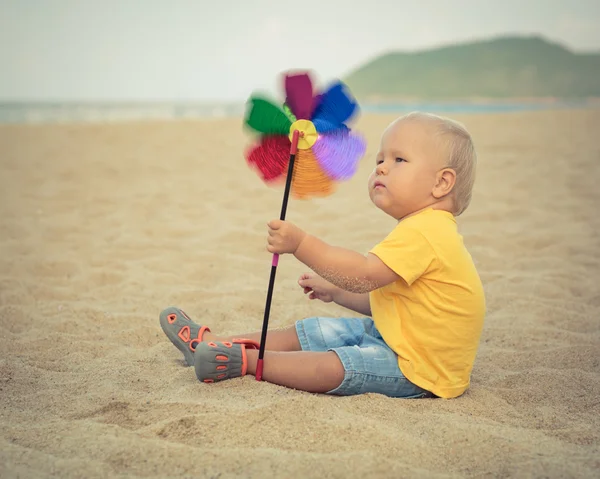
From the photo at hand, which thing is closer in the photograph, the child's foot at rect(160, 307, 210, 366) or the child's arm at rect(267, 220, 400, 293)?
the child's arm at rect(267, 220, 400, 293)

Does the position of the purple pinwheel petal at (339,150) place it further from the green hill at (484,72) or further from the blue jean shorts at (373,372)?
the green hill at (484,72)

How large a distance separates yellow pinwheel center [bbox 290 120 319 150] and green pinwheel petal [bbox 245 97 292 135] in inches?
1.0

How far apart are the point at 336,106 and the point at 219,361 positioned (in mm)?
930

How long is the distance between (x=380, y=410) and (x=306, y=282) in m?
0.67

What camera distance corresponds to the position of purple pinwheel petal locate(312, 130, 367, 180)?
1.89 m

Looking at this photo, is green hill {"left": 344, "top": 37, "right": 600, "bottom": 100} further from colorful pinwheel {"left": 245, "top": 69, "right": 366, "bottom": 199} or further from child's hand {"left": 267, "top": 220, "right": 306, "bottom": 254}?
child's hand {"left": 267, "top": 220, "right": 306, "bottom": 254}

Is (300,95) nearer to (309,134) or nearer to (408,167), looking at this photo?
(309,134)

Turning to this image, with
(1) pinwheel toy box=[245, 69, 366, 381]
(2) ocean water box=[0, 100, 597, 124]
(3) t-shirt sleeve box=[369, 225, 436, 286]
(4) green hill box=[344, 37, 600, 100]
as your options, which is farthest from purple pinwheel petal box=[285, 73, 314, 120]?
(4) green hill box=[344, 37, 600, 100]

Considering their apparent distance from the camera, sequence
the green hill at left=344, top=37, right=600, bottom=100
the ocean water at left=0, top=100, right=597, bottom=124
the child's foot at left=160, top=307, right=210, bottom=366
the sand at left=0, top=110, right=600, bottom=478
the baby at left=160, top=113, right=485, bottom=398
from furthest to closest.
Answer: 1. the green hill at left=344, top=37, right=600, bottom=100
2. the ocean water at left=0, top=100, right=597, bottom=124
3. the child's foot at left=160, top=307, right=210, bottom=366
4. the baby at left=160, top=113, right=485, bottom=398
5. the sand at left=0, top=110, right=600, bottom=478

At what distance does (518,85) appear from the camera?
151ft

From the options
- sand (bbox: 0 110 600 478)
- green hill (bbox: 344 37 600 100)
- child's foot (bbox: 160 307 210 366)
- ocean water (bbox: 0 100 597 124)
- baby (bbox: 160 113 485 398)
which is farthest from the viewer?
green hill (bbox: 344 37 600 100)

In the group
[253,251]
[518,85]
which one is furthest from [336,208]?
[518,85]

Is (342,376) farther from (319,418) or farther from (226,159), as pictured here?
(226,159)

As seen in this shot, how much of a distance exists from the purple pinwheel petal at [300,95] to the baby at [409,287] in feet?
1.09
